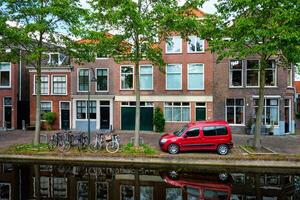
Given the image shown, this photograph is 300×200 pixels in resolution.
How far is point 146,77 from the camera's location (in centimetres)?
3106

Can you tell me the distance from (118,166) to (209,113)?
13.9m

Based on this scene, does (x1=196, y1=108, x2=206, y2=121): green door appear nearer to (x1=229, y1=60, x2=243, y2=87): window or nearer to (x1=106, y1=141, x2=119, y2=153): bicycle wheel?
(x1=229, y1=60, x2=243, y2=87): window

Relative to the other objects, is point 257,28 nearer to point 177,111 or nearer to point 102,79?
point 177,111

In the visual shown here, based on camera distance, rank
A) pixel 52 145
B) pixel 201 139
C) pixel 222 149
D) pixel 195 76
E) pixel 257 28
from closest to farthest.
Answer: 1. pixel 257 28
2. pixel 222 149
3. pixel 201 139
4. pixel 52 145
5. pixel 195 76

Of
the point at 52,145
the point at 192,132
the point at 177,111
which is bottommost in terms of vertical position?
the point at 52,145

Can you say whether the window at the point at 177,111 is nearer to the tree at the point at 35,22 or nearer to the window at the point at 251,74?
the window at the point at 251,74

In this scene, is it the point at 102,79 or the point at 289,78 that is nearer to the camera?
the point at 289,78

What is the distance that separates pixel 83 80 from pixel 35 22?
516 inches

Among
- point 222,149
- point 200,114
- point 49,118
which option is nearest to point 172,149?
point 222,149

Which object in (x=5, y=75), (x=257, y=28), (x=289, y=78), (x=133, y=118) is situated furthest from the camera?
(x=5, y=75)

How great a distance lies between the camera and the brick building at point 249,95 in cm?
2850

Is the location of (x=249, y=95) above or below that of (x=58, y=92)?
below

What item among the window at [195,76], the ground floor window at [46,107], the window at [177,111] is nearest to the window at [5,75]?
the ground floor window at [46,107]

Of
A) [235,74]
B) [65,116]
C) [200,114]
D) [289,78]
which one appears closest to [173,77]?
[200,114]
